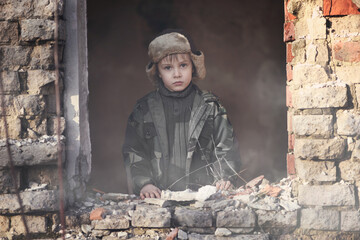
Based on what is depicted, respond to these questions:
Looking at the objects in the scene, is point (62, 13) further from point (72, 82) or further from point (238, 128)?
point (238, 128)

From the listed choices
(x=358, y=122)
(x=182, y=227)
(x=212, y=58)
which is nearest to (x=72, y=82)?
(x=182, y=227)

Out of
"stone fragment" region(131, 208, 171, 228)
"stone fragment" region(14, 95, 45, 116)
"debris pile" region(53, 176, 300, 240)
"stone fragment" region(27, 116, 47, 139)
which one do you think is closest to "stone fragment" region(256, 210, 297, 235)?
"debris pile" region(53, 176, 300, 240)

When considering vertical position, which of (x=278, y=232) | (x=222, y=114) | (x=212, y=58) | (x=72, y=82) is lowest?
(x=278, y=232)

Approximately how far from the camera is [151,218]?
3.19 metres

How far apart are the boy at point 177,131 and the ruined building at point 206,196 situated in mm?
439

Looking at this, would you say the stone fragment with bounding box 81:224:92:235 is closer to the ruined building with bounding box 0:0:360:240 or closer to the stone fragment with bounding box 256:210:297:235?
the ruined building with bounding box 0:0:360:240

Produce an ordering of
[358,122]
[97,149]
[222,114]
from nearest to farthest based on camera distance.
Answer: [358,122] → [222,114] → [97,149]

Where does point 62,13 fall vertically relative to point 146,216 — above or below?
above

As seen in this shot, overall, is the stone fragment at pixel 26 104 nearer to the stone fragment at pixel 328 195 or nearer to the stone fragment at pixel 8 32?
the stone fragment at pixel 8 32

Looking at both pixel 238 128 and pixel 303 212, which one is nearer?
pixel 303 212

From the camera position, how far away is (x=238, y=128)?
4.45 m

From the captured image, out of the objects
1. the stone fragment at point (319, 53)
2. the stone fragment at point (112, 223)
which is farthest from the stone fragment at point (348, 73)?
the stone fragment at point (112, 223)

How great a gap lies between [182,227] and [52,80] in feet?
4.43

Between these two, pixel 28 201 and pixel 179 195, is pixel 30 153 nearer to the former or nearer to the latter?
pixel 28 201
